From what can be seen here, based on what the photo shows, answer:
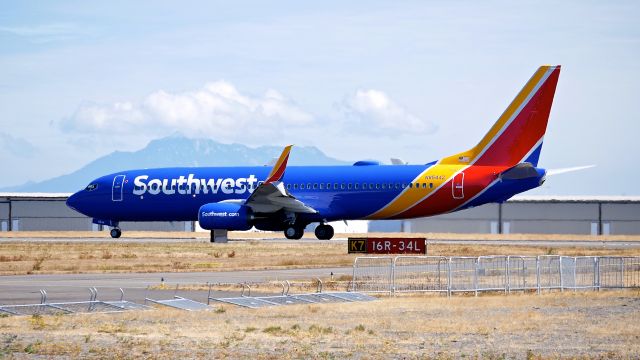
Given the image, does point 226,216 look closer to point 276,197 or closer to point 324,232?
point 276,197

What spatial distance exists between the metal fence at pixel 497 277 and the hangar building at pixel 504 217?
6614 centimetres

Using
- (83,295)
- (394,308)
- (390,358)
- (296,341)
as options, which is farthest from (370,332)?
(83,295)

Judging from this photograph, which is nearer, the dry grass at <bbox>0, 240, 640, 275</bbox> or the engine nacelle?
the dry grass at <bbox>0, 240, 640, 275</bbox>

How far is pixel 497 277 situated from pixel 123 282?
11164 mm

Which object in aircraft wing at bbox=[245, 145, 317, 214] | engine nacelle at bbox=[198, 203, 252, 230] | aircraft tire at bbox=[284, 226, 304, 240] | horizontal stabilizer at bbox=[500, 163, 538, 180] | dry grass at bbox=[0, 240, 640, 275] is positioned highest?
horizontal stabilizer at bbox=[500, 163, 538, 180]

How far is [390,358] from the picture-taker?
55.2ft

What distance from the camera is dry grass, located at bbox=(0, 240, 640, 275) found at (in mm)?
41156

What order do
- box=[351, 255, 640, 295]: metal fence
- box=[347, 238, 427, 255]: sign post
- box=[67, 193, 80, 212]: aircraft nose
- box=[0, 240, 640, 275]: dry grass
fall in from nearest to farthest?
box=[351, 255, 640, 295]: metal fence < box=[0, 240, 640, 275]: dry grass < box=[347, 238, 427, 255]: sign post < box=[67, 193, 80, 212]: aircraft nose

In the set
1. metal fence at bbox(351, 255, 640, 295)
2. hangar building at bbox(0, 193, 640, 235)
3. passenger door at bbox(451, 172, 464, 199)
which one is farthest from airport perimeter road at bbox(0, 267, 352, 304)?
hangar building at bbox(0, 193, 640, 235)

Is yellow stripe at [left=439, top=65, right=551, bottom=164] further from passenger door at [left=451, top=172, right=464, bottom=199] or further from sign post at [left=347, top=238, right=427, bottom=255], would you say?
sign post at [left=347, top=238, right=427, bottom=255]

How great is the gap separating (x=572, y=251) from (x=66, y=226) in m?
62.8

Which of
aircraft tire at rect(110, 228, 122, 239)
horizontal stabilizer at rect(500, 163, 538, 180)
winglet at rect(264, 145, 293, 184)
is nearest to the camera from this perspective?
horizontal stabilizer at rect(500, 163, 538, 180)

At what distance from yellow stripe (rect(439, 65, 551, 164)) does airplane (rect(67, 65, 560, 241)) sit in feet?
0.17

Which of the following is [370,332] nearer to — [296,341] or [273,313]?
[296,341]
